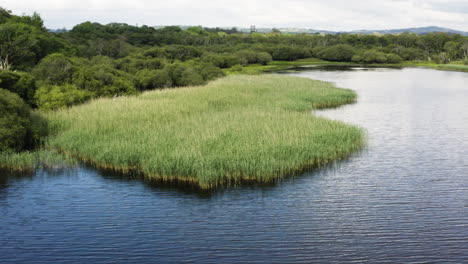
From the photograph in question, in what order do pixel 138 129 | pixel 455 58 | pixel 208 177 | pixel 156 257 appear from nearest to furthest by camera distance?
pixel 156 257 < pixel 208 177 < pixel 138 129 < pixel 455 58

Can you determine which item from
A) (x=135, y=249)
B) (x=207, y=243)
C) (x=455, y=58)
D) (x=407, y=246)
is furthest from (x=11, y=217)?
(x=455, y=58)

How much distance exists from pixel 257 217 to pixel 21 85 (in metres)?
27.3

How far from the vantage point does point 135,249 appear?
1499cm

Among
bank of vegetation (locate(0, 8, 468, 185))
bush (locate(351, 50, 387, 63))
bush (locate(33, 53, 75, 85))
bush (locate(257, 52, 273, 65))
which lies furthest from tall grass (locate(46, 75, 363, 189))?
bush (locate(351, 50, 387, 63))

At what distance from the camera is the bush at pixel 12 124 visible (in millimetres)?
25406

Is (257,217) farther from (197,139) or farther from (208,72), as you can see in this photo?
(208,72)

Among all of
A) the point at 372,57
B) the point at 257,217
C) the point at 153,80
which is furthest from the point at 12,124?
the point at 372,57

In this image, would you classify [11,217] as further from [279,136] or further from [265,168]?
[279,136]

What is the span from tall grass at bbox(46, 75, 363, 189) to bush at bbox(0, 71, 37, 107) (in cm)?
470

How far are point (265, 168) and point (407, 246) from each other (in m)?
8.59

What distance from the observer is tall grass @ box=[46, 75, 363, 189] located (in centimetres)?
2205

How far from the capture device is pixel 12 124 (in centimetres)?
2608

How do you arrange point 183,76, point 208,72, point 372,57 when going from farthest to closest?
point 372,57 < point 208,72 < point 183,76

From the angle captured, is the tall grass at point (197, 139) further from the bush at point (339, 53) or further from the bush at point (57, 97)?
the bush at point (339, 53)
